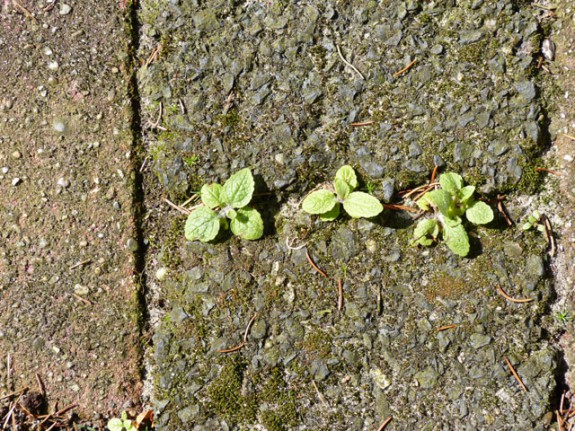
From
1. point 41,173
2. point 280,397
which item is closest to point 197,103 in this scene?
point 41,173

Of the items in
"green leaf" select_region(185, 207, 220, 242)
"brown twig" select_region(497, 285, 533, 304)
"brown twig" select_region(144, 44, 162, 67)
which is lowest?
"brown twig" select_region(497, 285, 533, 304)

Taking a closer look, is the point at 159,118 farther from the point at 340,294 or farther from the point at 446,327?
the point at 446,327

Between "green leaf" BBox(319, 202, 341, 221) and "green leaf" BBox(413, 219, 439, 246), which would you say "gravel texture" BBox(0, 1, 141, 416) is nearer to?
"green leaf" BBox(319, 202, 341, 221)

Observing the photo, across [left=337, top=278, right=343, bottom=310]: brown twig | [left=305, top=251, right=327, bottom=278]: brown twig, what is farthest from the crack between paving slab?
[left=337, top=278, right=343, bottom=310]: brown twig

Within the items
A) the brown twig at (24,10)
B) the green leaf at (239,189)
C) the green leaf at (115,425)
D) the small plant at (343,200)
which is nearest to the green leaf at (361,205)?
the small plant at (343,200)

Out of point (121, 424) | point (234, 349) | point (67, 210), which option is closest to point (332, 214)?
point (234, 349)

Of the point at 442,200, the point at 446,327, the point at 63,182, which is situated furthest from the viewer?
the point at 63,182
